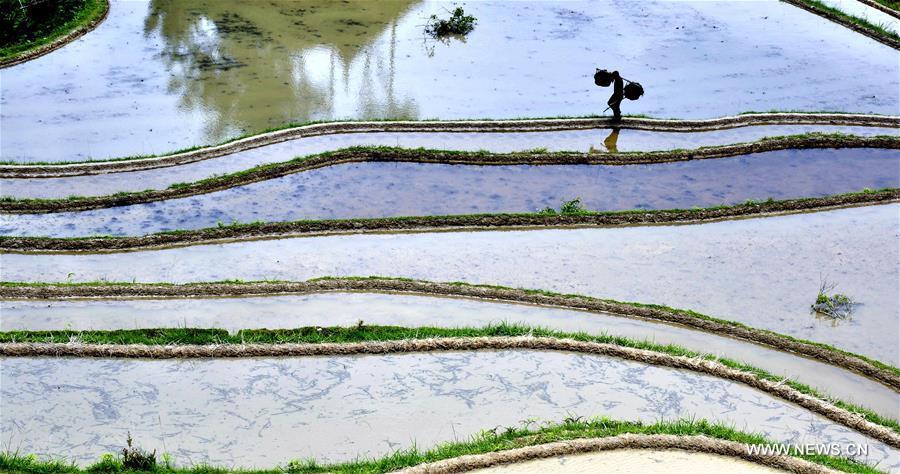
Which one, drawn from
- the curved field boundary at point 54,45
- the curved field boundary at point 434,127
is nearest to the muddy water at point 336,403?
the curved field boundary at point 434,127

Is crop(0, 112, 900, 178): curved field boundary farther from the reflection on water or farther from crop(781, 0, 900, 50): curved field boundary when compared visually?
crop(781, 0, 900, 50): curved field boundary

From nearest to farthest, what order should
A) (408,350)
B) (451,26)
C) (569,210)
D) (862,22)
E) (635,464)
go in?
(635,464) < (408,350) < (569,210) < (451,26) < (862,22)

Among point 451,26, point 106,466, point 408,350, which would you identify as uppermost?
point 451,26

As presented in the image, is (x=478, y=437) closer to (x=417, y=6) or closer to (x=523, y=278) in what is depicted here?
(x=523, y=278)

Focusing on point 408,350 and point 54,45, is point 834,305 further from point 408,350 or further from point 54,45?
point 54,45

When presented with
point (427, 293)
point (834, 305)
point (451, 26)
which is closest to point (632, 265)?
point (834, 305)

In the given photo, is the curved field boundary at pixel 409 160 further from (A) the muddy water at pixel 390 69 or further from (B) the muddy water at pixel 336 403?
(B) the muddy water at pixel 336 403

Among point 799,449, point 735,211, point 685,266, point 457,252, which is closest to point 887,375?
point 799,449

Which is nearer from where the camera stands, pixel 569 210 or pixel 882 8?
pixel 569 210
